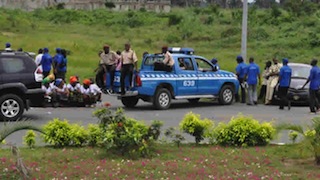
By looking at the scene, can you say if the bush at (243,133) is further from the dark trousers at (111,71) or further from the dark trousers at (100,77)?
the dark trousers at (100,77)

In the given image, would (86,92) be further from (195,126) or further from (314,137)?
(314,137)

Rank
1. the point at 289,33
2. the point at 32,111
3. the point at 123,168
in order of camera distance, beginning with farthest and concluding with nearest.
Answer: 1. the point at 289,33
2. the point at 32,111
3. the point at 123,168

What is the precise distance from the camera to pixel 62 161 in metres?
9.65

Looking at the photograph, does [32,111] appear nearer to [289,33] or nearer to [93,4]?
[289,33]

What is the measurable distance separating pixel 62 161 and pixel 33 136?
48.2 inches

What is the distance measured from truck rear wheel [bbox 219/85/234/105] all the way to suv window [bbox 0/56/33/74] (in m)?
7.62

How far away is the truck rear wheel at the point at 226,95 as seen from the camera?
21.4 metres

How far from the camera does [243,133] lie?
11.1m

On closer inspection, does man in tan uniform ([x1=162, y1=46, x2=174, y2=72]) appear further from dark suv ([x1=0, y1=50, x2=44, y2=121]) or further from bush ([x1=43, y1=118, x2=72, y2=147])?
bush ([x1=43, y1=118, x2=72, y2=147])

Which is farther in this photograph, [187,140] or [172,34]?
[172,34]

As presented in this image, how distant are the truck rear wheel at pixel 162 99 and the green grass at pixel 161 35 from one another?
27.4 ft

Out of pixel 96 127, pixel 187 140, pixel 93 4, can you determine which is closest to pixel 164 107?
pixel 187 140

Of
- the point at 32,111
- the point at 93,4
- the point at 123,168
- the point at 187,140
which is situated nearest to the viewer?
the point at 123,168

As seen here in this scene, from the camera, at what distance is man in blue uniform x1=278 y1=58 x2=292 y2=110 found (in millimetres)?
20031
